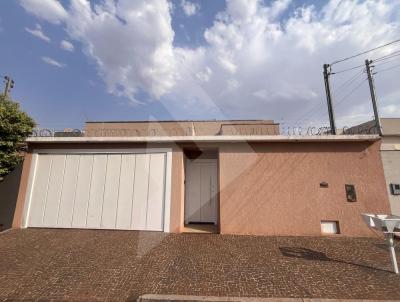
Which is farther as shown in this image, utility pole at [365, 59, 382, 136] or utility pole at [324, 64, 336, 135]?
utility pole at [324, 64, 336, 135]

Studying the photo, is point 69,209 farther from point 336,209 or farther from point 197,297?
point 336,209

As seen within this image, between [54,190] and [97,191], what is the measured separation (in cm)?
162

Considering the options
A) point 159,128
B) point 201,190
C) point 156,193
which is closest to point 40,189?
point 156,193

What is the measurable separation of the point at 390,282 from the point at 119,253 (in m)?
5.67

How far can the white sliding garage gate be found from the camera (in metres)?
7.20

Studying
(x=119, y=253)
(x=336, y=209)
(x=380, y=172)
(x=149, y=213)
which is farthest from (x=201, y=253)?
(x=380, y=172)

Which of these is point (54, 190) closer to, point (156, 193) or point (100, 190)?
point (100, 190)

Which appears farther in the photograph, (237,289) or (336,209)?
(336,209)

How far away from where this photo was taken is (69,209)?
24.1 feet

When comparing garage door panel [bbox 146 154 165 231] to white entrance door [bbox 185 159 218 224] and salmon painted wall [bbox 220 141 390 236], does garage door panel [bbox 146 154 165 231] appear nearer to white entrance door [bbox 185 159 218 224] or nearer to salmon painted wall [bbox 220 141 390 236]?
white entrance door [bbox 185 159 218 224]

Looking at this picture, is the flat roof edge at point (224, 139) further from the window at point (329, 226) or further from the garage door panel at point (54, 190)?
the window at point (329, 226)

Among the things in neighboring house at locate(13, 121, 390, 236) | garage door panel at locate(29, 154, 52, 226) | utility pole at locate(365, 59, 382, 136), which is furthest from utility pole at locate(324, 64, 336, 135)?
garage door panel at locate(29, 154, 52, 226)

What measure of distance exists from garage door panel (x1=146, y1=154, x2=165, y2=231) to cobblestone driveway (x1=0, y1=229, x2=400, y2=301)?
66 centimetres

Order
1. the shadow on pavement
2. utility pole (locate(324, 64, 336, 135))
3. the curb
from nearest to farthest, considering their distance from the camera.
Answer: the curb, the shadow on pavement, utility pole (locate(324, 64, 336, 135))
